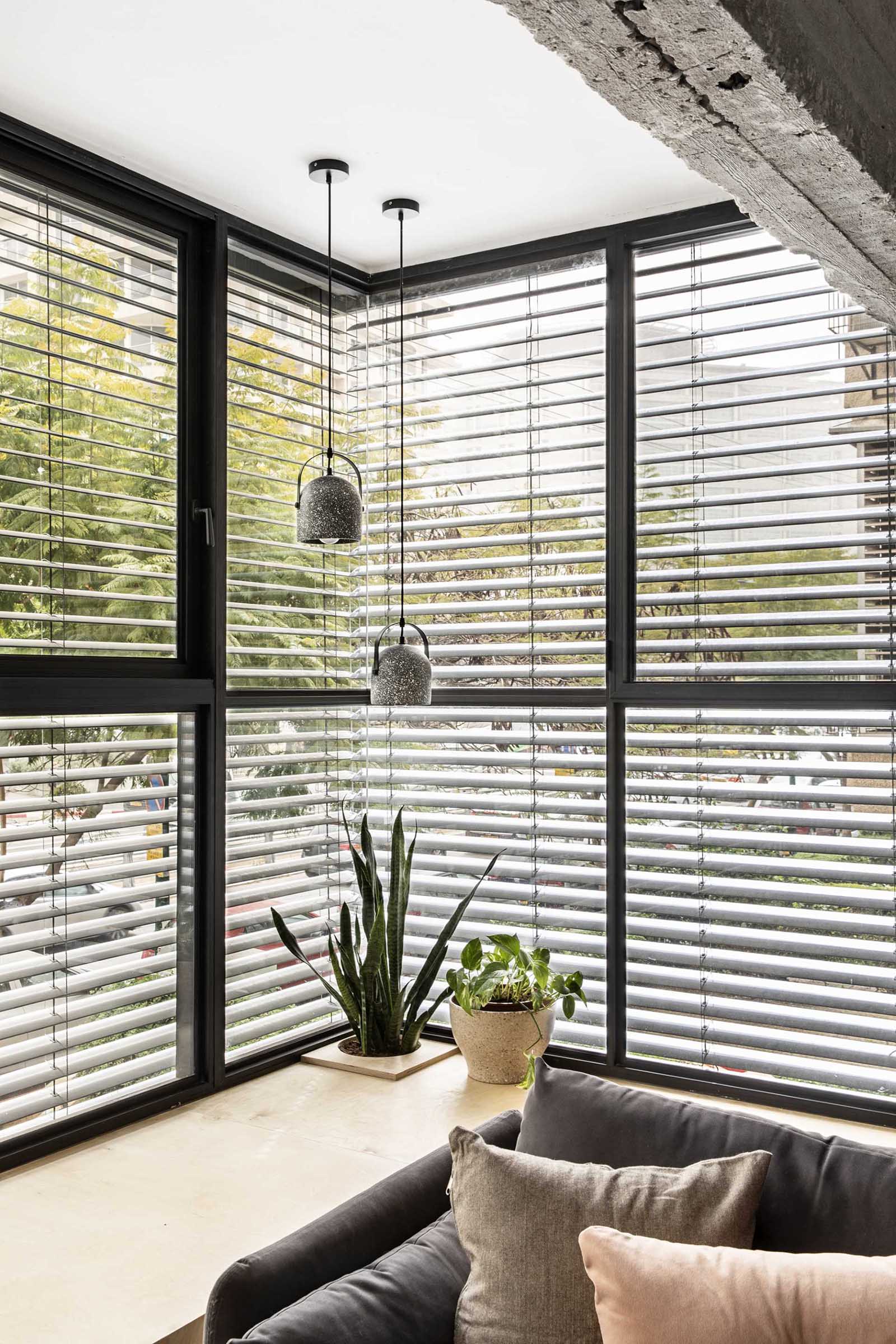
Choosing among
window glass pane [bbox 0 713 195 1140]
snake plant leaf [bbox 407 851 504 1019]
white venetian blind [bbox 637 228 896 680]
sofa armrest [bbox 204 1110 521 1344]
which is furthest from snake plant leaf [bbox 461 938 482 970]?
sofa armrest [bbox 204 1110 521 1344]

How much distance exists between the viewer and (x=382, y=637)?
2938mm

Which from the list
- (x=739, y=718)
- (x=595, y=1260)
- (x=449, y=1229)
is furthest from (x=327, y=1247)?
(x=739, y=718)

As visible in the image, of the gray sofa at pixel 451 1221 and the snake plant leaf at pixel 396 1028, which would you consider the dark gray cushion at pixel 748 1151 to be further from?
the snake plant leaf at pixel 396 1028

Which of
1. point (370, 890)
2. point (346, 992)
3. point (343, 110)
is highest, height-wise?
point (343, 110)

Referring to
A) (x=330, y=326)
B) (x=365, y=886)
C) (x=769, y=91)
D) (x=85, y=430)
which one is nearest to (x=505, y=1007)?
(x=365, y=886)

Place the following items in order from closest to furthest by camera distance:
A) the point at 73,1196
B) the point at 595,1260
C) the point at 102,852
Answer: the point at 595,1260
the point at 73,1196
the point at 102,852

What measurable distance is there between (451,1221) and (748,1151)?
17.6 inches

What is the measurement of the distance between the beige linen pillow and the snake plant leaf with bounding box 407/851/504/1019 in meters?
1.35

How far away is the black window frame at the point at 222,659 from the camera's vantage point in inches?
102

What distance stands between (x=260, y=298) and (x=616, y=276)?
962 millimetres

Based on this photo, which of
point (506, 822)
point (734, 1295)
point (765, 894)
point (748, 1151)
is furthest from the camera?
point (506, 822)

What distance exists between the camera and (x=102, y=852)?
2533mm

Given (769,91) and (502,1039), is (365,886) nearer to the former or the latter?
(502,1039)

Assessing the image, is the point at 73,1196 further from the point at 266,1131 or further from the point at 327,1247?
the point at 327,1247
